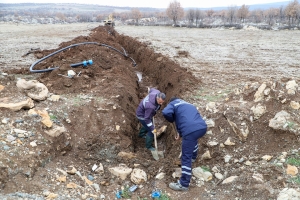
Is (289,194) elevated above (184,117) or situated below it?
below

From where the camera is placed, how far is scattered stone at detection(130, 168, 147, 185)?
4617 mm

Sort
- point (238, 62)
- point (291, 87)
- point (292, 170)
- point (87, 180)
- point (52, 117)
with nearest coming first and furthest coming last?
point (292, 170) → point (87, 180) → point (291, 87) → point (52, 117) → point (238, 62)

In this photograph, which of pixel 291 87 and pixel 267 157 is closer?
pixel 267 157

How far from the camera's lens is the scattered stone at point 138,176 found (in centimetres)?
462

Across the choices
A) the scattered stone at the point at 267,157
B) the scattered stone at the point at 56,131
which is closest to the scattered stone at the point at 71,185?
the scattered stone at the point at 56,131

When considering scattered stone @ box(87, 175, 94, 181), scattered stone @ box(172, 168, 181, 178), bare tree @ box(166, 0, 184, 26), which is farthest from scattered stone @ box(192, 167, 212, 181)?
bare tree @ box(166, 0, 184, 26)

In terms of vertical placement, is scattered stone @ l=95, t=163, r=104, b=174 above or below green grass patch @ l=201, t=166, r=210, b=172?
below

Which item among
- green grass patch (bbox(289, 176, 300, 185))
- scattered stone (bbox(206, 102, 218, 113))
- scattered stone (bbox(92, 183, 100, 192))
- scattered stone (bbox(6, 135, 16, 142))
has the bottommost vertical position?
scattered stone (bbox(92, 183, 100, 192))

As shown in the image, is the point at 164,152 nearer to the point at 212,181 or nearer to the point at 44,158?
the point at 212,181

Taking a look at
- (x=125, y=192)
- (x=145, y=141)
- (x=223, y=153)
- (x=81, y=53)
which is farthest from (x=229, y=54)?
(x=125, y=192)

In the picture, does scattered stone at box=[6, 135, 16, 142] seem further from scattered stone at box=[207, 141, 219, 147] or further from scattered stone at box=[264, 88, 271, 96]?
scattered stone at box=[264, 88, 271, 96]

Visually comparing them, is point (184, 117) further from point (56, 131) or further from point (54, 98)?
point (54, 98)

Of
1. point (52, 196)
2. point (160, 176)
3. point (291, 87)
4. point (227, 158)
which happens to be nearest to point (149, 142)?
point (160, 176)

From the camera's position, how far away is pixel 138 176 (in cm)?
466
